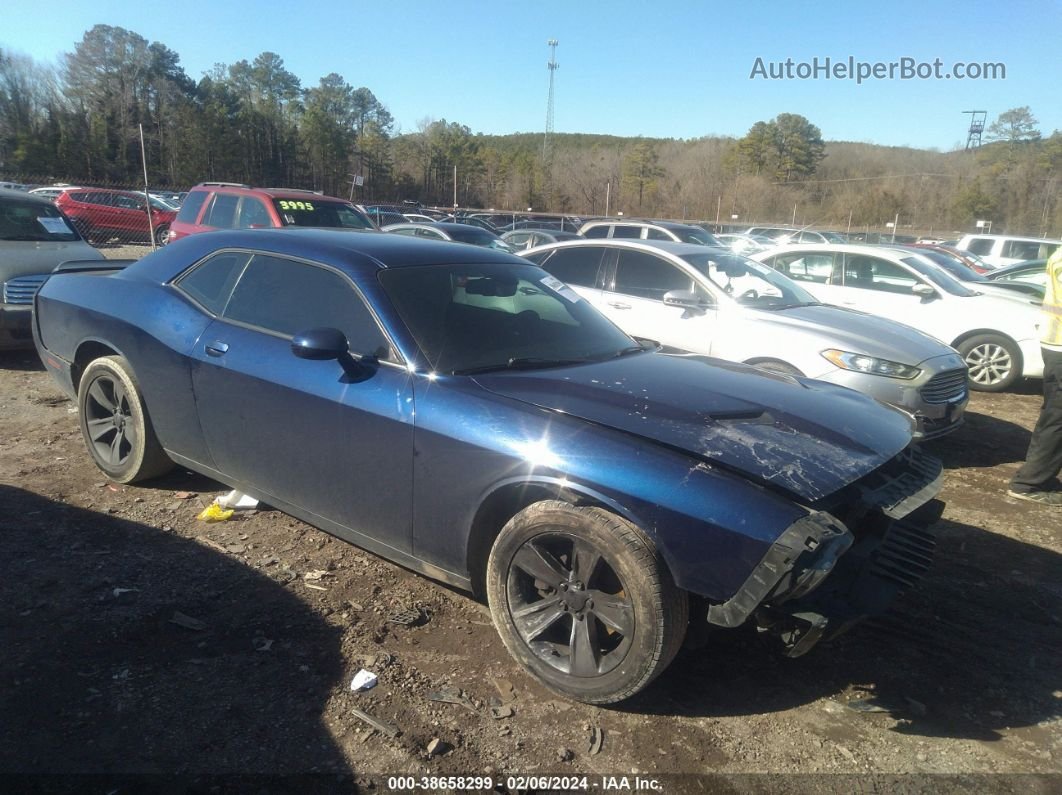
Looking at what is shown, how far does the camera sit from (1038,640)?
322 cm

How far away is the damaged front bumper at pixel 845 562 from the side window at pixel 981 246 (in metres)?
19.9

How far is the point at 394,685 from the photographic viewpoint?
269 cm

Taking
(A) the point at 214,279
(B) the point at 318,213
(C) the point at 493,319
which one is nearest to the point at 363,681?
(C) the point at 493,319

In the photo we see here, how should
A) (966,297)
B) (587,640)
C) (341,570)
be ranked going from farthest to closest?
1. (966,297)
2. (341,570)
3. (587,640)

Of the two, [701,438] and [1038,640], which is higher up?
[701,438]

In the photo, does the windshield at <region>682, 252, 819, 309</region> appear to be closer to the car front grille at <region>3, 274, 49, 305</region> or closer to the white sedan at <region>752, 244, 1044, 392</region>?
the white sedan at <region>752, 244, 1044, 392</region>

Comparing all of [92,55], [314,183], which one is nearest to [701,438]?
[314,183]

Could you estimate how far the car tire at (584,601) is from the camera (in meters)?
2.40

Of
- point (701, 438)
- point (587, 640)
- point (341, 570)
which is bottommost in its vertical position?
point (341, 570)

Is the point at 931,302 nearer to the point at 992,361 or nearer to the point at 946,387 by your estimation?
the point at 992,361

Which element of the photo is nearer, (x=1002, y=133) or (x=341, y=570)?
(x=341, y=570)

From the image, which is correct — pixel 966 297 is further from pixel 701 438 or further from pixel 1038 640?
pixel 701 438

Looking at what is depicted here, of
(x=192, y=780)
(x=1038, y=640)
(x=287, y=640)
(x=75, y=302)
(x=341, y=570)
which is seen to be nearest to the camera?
Answer: (x=192, y=780)

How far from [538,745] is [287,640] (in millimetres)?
1169
